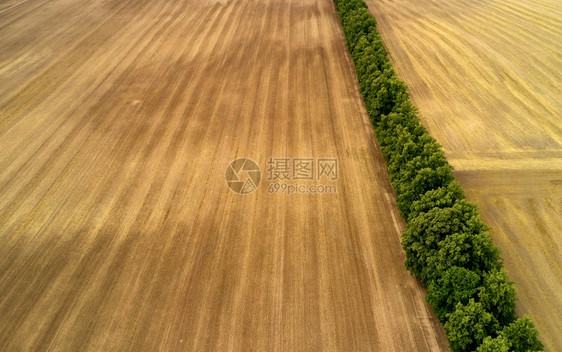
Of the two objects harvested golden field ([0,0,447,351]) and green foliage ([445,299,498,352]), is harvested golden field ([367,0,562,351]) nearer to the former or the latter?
green foliage ([445,299,498,352])

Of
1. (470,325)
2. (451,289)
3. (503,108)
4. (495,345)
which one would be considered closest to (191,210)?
(451,289)

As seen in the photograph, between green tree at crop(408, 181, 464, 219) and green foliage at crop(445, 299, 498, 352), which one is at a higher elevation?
green tree at crop(408, 181, 464, 219)

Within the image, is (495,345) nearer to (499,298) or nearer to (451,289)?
(499,298)

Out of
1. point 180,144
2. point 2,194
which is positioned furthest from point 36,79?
point 180,144

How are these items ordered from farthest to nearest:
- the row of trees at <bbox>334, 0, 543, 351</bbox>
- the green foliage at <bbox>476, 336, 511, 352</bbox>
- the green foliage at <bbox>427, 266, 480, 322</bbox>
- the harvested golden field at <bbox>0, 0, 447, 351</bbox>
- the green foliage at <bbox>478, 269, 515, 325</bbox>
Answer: the harvested golden field at <bbox>0, 0, 447, 351</bbox> < the green foliage at <bbox>427, 266, 480, 322</bbox> < the green foliage at <bbox>478, 269, 515, 325</bbox> < the row of trees at <bbox>334, 0, 543, 351</bbox> < the green foliage at <bbox>476, 336, 511, 352</bbox>

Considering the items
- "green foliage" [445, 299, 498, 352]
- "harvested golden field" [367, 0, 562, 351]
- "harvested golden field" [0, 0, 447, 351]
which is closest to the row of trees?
"green foliage" [445, 299, 498, 352]

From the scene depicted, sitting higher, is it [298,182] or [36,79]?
[36,79]

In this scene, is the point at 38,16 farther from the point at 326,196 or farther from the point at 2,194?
the point at 326,196
